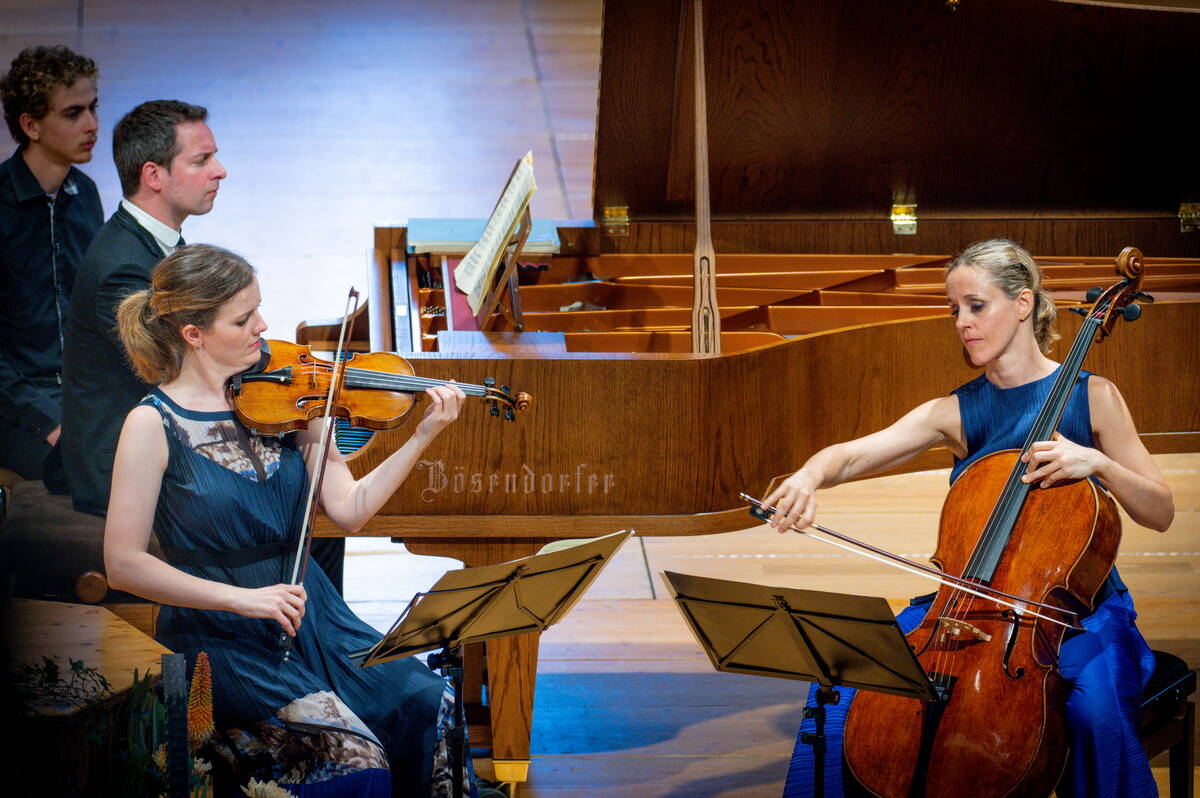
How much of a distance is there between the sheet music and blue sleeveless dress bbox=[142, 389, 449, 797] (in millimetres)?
652

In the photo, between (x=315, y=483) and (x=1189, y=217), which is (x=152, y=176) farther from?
(x=1189, y=217)

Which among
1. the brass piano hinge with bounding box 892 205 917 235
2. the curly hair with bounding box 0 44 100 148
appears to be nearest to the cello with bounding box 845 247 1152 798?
the brass piano hinge with bounding box 892 205 917 235

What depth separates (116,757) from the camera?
6.56 ft

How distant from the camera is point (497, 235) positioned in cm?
280

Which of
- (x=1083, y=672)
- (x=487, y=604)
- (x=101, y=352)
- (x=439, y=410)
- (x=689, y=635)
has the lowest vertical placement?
(x=689, y=635)

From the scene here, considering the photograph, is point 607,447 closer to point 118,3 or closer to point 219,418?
point 219,418

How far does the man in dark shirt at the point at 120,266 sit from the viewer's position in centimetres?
265

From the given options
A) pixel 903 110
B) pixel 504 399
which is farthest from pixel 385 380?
pixel 903 110

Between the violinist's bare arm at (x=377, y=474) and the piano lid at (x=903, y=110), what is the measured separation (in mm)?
1272

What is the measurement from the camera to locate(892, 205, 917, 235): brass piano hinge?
12.5ft

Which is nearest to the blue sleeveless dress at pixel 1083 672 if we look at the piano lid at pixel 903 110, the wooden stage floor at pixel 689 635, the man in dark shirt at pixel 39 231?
the wooden stage floor at pixel 689 635

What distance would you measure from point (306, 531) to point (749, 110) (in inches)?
72.4

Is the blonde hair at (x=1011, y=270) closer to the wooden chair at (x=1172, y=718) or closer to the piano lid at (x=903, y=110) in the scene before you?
the wooden chair at (x=1172, y=718)

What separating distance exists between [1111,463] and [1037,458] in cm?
16
